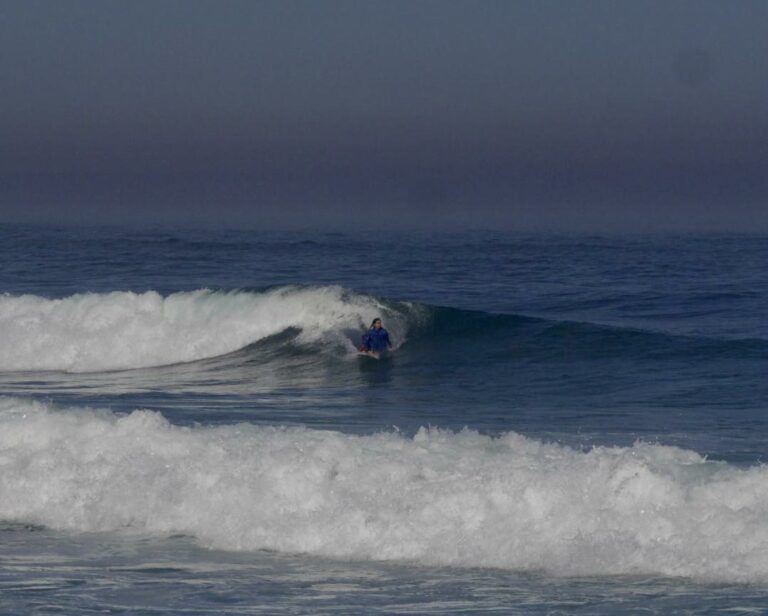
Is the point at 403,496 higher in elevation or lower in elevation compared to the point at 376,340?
lower

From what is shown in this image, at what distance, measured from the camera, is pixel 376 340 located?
22.8 m

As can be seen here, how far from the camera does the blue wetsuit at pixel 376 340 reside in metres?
22.7

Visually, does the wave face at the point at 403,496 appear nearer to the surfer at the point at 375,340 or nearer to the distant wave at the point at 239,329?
the surfer at the point at 375,340

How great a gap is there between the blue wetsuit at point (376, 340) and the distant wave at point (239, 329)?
756 mm

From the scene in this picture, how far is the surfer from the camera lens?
22719 millimetres

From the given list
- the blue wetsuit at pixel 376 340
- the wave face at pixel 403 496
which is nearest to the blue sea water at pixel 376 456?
the wave face at pixel 403 496

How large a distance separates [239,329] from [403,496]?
50.6ft

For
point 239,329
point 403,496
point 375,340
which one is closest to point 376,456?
point 403,496

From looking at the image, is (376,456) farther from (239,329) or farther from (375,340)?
(239,329)

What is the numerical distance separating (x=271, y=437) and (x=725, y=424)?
19.0ft

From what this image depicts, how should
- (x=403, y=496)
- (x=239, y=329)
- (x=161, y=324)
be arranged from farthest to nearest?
(x=161, y=324), (x=239, y=329), (x=403, y=496)

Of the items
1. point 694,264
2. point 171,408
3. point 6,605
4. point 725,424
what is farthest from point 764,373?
point 694,264

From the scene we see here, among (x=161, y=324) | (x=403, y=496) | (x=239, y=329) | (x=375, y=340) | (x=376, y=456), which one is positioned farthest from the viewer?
(x=161, y=324)

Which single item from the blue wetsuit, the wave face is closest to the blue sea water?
the wave face
